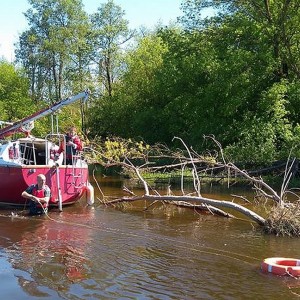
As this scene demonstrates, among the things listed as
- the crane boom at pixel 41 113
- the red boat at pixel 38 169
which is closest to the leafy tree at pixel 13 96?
the crane boom at pixel 41 113

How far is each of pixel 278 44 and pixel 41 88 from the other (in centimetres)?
2887

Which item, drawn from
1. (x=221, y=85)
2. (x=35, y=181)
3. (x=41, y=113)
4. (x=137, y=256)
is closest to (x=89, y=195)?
(x=35, y=181)

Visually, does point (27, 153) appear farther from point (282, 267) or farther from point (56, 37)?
point (56, 37)

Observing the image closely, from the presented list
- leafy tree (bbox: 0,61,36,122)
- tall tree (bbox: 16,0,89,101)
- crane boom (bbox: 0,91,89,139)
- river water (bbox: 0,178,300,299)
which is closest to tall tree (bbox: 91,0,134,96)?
tall tree (bbox: 16,0,89,101)

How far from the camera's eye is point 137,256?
9.61 m

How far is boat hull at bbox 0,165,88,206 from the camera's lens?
14688 millimetres

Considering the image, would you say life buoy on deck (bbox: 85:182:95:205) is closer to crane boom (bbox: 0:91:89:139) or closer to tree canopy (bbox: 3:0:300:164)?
crane boom (bbox: 0:91:89:139)

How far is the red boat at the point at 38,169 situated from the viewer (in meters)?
14.8

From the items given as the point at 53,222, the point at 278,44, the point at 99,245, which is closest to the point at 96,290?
the point at 99,245

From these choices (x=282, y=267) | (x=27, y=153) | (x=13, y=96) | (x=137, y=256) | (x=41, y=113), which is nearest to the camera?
(x=282, y=267)

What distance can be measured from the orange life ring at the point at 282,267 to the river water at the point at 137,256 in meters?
0.12

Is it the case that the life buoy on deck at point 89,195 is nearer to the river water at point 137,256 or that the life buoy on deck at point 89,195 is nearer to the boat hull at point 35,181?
the boat hull at point 35,181

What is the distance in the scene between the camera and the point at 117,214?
47.9ft

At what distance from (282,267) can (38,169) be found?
8.58 meters
